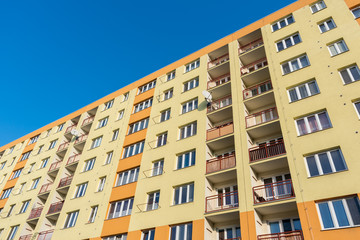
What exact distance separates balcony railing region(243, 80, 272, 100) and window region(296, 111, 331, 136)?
558 centimetres

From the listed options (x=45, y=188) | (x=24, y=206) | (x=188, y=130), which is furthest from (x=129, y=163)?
(x=24, y=206)

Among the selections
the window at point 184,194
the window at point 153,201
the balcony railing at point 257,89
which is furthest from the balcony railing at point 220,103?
the window at point 153,201

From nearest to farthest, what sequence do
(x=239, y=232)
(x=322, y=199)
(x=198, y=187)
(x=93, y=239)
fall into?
(x=322, y=199)
(x=239, y=232)
(x=198, y=187)
(x=93, y=239)

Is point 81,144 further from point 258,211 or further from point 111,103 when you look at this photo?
point 258,211

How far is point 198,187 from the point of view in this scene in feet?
65.1

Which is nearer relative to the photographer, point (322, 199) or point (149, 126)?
point (322, 199)

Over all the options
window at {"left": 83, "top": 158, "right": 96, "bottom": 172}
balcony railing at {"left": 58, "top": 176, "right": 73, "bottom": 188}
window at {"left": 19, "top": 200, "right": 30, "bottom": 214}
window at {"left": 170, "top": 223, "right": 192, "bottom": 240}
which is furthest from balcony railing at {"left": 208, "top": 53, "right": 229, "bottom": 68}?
window at {"left": 19, "top": 200, "right": 30, "bottom": 214}

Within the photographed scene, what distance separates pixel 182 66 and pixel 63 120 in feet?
67.9

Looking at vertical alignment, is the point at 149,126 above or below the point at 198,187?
above

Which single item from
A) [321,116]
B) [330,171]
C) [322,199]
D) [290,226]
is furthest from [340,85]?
[290,226]

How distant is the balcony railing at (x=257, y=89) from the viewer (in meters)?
23.7

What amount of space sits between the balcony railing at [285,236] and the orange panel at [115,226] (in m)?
10.5

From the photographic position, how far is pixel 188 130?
81.9 feet

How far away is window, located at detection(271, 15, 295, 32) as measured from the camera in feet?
85.8
